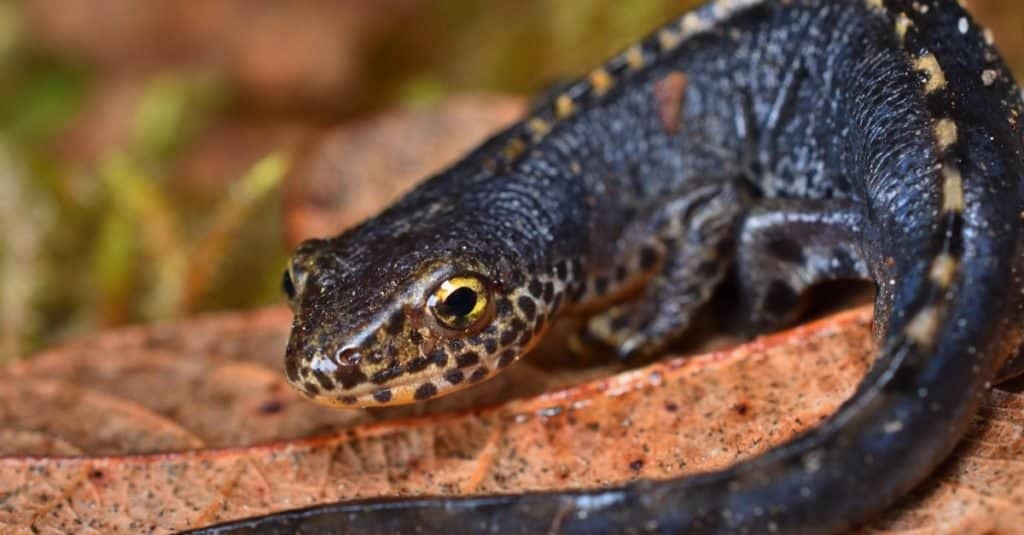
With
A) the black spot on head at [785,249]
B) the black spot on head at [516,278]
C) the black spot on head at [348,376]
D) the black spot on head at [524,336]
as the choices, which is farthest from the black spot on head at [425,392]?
the black spot on head at [785,249]

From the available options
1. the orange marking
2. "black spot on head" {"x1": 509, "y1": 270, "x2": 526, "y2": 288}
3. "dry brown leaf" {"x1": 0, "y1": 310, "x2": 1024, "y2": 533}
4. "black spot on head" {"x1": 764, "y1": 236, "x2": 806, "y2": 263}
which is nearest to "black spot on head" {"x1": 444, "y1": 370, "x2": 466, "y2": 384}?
"dry brown leaf" {"x1": 0, "y1": 310, "x2": 1024, "y2": 533}

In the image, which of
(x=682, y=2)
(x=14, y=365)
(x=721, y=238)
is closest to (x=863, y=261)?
(x=721, y=238)

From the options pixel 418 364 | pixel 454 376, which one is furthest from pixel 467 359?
pixel 418 364

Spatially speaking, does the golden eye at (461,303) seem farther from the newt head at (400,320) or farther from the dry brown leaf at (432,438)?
the dry brown leaf at (432,438)

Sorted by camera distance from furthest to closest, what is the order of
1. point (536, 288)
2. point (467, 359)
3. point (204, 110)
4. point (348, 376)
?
point (204, 110) → point (536, 288) → point (467, 359) → point (348, 376)

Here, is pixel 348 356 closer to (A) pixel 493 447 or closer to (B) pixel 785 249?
(A) pixel 493 447

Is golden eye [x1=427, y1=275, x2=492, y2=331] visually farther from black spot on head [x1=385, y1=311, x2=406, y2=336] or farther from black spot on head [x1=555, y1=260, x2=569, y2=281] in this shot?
black spot on head [x1=555, y1=260, x2=569, y2=281]
